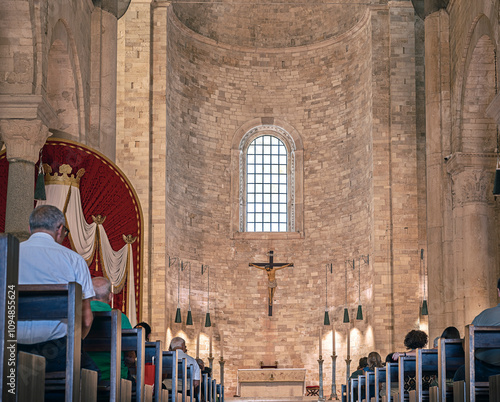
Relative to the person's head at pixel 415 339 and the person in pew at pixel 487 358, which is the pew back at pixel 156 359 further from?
the person's head at pixel 415 339

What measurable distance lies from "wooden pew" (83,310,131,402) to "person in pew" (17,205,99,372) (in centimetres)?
49

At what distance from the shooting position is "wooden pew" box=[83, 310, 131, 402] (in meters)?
5.40

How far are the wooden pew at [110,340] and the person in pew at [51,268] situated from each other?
0.49 metres

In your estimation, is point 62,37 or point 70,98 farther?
point 70,98

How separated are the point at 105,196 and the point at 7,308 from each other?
30.6 feet

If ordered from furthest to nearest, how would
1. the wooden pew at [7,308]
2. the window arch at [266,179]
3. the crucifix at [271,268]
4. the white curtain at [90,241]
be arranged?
the window arch at [266,179], the crucifix at [271,268], the white curtain at [90,241], the wooden pew at [7,308]

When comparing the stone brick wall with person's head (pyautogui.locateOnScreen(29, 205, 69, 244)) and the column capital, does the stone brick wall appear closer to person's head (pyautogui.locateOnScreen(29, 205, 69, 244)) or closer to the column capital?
the column capital

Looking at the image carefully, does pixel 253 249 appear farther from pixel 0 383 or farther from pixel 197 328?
pixel 0 383

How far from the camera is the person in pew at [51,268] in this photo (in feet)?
15.3

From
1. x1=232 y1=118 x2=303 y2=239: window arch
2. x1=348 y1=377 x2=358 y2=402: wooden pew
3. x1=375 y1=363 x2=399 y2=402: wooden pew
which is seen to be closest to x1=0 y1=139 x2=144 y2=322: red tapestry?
x1=348 y1=377 x2=358 y2=402: wooden pew

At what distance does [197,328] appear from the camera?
22453mm

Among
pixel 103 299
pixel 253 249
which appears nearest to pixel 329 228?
pixel 253 249

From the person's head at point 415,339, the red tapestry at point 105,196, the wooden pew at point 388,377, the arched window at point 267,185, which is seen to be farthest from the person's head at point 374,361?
the arched window at point 267,185

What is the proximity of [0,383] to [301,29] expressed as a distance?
22205mm
